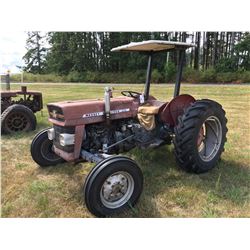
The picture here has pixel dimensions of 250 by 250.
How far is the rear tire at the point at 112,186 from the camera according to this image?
326 cm

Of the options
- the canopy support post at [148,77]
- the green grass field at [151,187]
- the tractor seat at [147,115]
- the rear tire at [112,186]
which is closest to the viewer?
the rear tire at [112,186]

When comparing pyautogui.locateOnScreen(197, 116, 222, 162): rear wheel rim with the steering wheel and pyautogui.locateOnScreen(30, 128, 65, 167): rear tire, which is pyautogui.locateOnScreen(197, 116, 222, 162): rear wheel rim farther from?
pyautogui.locateOnScreen(30, 128, 65, 167): rear tire

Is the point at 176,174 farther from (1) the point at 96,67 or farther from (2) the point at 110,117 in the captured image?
(1) the point at 96,67

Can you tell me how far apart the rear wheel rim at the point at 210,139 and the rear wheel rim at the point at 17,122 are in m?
4.15

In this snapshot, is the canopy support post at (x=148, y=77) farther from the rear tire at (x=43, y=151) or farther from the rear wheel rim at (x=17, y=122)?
the rear wheel rim at (x=17, y=122)

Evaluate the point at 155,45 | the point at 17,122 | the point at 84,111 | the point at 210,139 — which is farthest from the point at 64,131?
the point at 17,122

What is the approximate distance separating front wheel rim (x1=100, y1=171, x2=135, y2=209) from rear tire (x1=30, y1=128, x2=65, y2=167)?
5.60 feet

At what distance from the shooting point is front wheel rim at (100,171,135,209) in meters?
3.45

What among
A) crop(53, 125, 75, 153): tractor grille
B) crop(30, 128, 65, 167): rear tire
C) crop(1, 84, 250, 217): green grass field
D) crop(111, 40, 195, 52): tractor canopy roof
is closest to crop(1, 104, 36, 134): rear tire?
crop(1, 84, 250, 217): green grass field

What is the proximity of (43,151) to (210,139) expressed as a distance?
8.76 ft

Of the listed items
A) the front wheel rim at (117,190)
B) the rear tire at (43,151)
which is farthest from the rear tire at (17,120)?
the front wheel rim at (117,190)

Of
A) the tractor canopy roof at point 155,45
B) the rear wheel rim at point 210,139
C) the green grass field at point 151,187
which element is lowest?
the green grass field at point 151,187

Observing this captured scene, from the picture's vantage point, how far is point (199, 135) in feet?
14.7
